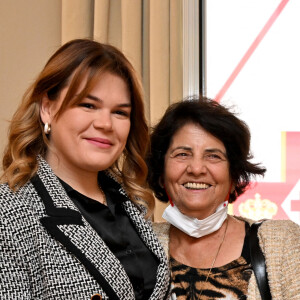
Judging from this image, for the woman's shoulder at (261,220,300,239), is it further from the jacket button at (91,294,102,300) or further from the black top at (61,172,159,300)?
the jacket button at (91,294,102,300)

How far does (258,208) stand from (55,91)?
5.90 feet

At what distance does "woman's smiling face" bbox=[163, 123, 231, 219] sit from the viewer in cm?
186

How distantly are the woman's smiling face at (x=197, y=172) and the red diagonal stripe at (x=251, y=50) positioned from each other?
1.08 m

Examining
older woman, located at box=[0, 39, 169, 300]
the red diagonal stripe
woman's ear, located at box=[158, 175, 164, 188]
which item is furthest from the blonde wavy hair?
the red diagonal stripe

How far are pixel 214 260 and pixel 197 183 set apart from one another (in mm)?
276

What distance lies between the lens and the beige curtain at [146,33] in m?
2.59

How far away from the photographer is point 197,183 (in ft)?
6.13

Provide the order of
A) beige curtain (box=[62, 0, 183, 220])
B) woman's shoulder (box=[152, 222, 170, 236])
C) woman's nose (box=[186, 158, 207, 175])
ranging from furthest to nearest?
beige curtain (box=[62, 0, 183, 220])
woman's shoulder (box=[152, 222, 170, 236])
woman's nose (box=[186, 158, 207, 175])

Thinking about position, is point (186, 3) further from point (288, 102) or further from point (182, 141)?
point (182, 141)

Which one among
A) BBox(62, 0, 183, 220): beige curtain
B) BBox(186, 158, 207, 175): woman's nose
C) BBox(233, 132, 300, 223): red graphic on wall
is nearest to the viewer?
BBox(186, 158, 207, 175): woman's nose

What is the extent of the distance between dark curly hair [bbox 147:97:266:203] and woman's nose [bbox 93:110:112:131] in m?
0.56

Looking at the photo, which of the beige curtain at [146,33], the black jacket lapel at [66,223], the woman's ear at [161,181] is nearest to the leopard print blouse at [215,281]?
the woman's ear at [161,181]

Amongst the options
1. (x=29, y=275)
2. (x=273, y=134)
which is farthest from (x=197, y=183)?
(x=273, y=134)

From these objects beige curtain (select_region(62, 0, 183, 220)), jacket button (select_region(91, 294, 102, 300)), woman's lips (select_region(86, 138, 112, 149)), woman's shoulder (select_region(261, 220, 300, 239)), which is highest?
beige curtain (select_region(62, 0, 183, 220))
